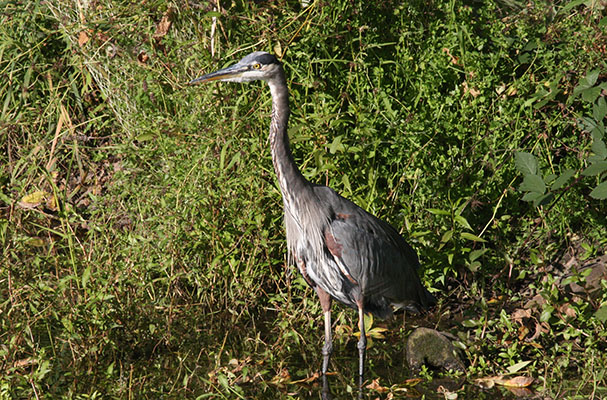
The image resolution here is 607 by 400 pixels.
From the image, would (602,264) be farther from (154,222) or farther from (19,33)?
(19,33)

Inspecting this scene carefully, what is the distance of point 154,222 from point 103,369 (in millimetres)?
1013

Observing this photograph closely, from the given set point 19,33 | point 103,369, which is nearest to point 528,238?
point 103,369

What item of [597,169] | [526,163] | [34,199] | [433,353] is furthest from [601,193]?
[34,199]

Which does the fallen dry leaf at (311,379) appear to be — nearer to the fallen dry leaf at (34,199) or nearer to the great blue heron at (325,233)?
the great blue heron at (325,233)

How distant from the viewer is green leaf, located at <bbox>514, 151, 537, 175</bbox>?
170 inches

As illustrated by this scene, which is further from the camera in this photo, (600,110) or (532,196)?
(600,110)

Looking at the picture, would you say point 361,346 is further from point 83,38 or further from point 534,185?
point 83,38

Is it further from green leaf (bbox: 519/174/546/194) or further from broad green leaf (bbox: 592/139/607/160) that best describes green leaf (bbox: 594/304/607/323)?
broad green leaf (bbox: 592/139/607/160)

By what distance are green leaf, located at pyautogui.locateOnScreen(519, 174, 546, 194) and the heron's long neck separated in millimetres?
1246

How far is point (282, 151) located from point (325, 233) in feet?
1.67

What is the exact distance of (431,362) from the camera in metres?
4.16

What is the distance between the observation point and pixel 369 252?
13.6 ft

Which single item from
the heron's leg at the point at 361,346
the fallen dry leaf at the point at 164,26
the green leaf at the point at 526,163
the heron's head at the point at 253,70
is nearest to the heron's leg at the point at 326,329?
the heron's leg at the point at 361,346

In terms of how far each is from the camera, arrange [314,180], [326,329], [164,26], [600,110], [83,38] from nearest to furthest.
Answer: [326,329] < [600,110] < [314,180] < [164,26] < [83,38]
